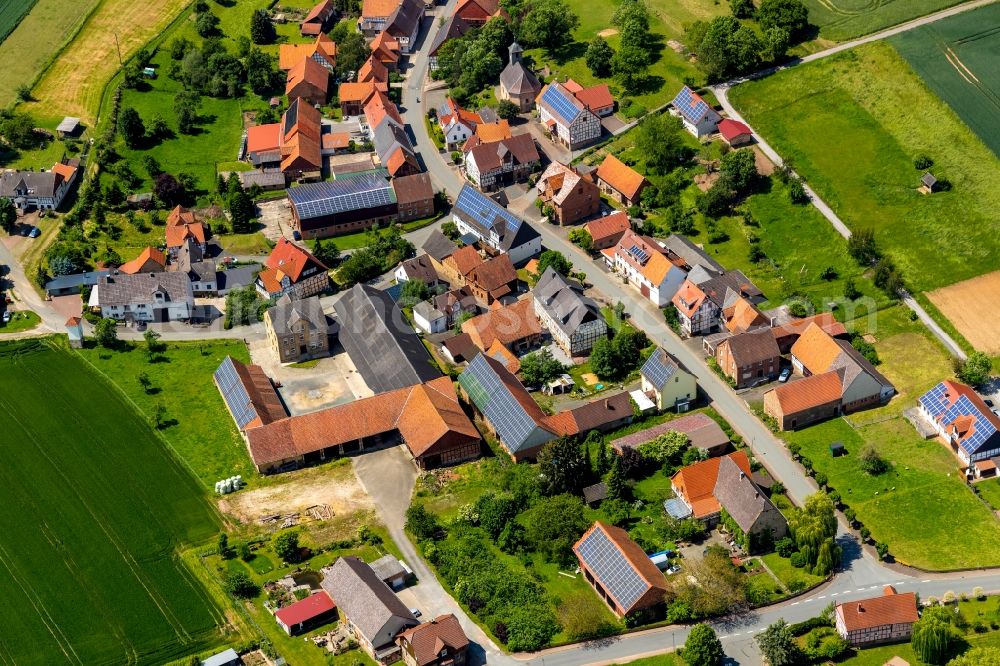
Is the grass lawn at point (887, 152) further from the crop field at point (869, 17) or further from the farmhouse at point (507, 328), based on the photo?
the farmhouse at point (507, 328)

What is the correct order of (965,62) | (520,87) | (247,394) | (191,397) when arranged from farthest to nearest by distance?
(520,87) < (965,62) < (191,397) < (247,394)

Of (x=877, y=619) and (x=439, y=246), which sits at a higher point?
(x=877, y=619)

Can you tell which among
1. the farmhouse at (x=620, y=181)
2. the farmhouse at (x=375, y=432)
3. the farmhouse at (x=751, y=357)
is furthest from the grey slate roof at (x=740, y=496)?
the farmhouse at (x=620, y=181)

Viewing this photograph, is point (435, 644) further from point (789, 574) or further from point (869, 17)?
point (869, 17)

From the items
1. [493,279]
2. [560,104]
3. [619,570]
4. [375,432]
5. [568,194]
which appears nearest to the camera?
[619,570]

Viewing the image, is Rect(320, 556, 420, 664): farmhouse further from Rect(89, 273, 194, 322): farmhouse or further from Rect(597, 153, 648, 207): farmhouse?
Rect(597, 153, 648, 207): farmhouse

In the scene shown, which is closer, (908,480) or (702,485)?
(702,485)

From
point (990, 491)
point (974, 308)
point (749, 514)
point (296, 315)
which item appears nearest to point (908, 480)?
point (990, 491)
